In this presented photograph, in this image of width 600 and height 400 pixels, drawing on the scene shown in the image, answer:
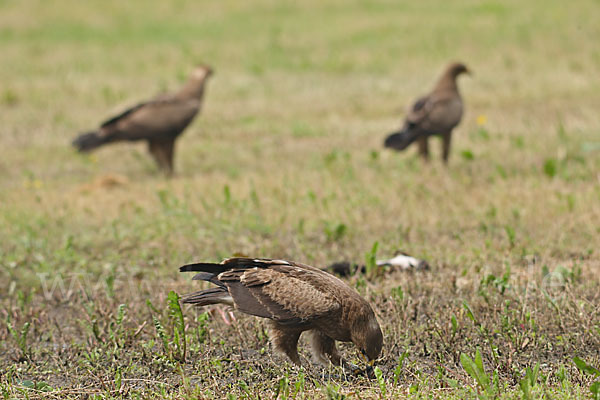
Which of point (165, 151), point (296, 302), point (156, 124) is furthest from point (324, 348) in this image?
point (165, 151)

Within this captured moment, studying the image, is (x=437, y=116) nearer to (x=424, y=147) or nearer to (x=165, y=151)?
(x=424, y=147)

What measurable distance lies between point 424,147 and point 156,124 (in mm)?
3306

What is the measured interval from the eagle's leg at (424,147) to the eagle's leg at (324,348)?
5.90 metres

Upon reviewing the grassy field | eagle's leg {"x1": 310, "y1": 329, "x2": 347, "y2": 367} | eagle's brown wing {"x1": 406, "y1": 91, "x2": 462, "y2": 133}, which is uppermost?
eagle's brown wing {"x1": 406, "y1": 91, "x2": 462, "y2": 133}

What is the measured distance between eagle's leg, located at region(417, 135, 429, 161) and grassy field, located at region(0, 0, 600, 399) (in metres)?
0.18

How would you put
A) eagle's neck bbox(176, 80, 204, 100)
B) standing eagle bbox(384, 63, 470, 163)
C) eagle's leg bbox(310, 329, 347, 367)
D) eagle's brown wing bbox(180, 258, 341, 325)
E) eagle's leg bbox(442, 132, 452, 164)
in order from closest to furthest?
eagle's brown wing bbox(180, 258, 341, 325)
eagle's leg bbox(310, 329, 347, 367)
standing eagle bbox(384, 63, 470, 163)
eagle's leg bbox(442, 132, 452, 164)
eagle's neck bbox(176, 80, 204, 100)

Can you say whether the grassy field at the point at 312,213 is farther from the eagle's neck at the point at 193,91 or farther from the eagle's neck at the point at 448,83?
the eagle's neck at the point at 193,91

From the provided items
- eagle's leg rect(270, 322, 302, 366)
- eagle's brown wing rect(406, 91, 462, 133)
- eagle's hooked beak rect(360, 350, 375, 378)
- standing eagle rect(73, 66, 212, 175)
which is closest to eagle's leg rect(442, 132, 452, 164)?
eagle's brown wing rect(406, 91, 462, 133)

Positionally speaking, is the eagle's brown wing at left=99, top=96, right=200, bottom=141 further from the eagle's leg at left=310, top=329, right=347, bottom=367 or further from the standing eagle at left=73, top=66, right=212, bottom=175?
Answer: the eagle's leg at left=310, top=329, right=347, bottom=367

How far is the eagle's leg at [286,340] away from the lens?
415cm

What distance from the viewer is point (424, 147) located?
9969mm

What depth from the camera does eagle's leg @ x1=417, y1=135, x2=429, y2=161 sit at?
9898 mm

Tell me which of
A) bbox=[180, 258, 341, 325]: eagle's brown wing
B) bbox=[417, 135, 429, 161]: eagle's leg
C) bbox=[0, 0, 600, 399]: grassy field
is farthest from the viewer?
bbox=[417, 135, 429, 161]: eagle's leg

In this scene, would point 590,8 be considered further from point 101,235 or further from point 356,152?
point 101,235
